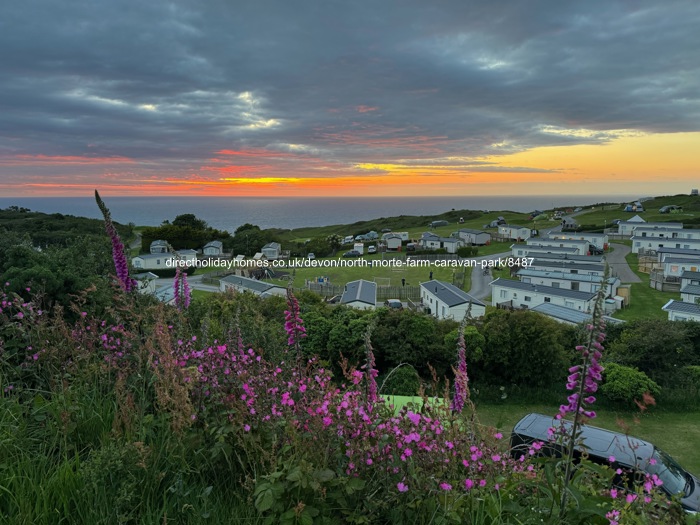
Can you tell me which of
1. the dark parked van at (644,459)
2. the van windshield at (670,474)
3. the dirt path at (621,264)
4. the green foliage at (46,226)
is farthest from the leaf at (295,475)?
the green foliage at (46,226)

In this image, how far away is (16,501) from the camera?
7.84ft

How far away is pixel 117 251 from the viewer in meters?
4.47

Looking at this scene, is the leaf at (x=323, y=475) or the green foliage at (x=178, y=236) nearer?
the leaf at (x=323, y=475)

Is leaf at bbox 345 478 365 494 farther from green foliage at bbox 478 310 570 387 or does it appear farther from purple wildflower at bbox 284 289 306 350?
green foliage at bbox 478 310 570 387

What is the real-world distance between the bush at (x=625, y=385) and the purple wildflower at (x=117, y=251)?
64.2 ft

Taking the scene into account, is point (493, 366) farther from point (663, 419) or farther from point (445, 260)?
point (445, 260)

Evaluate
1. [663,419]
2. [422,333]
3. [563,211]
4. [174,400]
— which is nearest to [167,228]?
[422,333]

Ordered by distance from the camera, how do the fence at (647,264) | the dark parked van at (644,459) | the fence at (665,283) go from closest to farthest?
the dark parked van at (644,459)
the fence at (665,283)
the fence at (647,264)

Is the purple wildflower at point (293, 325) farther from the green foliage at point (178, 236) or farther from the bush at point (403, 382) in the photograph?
the green foliage at point (178, 236)

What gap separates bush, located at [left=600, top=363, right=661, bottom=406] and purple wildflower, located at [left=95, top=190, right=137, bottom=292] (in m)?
19.6

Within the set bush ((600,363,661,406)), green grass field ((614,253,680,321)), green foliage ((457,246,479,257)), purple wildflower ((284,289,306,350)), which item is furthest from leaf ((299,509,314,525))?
green foliage ((457,246,479,257))

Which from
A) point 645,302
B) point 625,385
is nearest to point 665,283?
point 645,302

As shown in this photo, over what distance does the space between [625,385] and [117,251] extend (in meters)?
20.1

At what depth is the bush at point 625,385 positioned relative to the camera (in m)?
18.1
